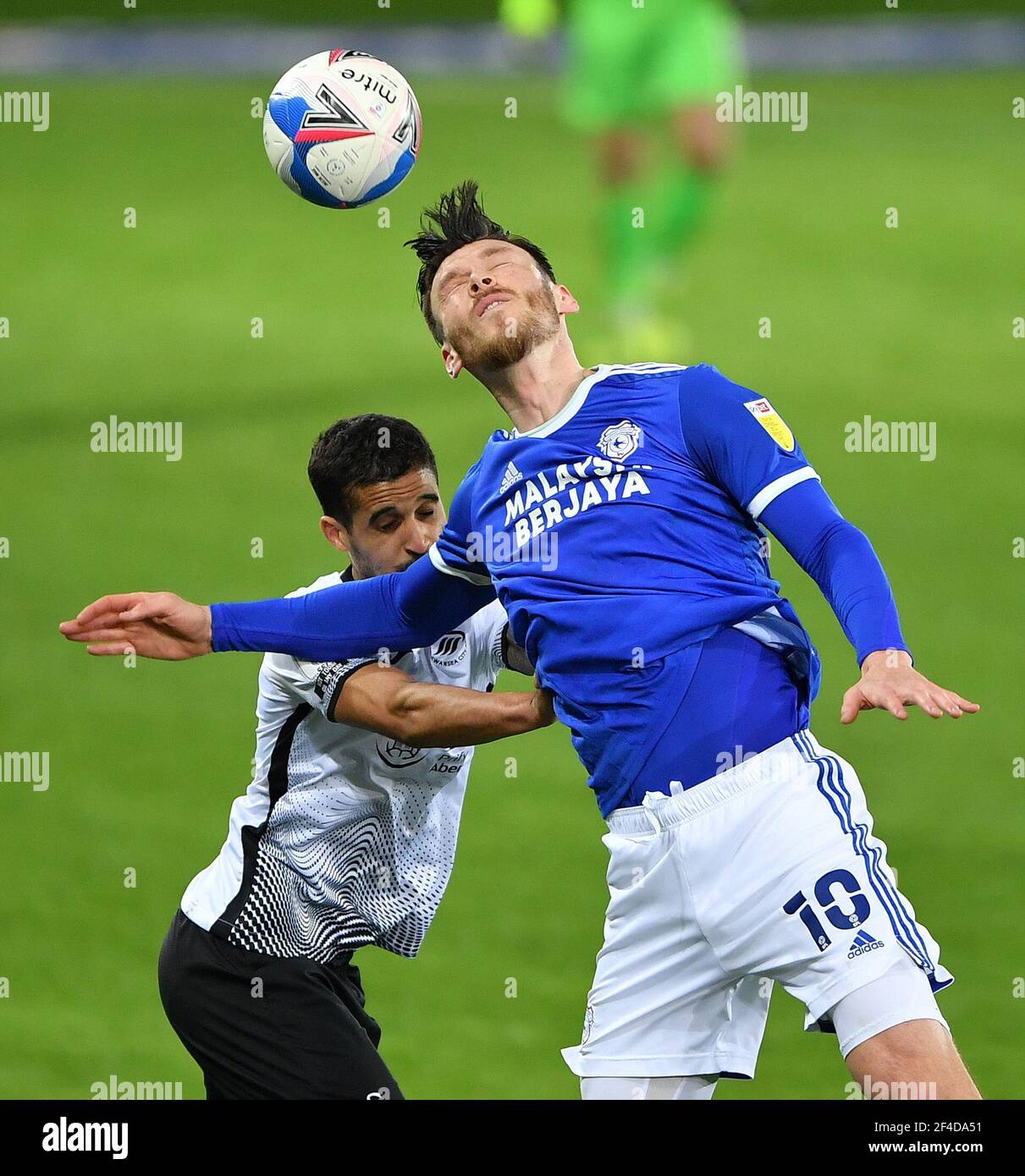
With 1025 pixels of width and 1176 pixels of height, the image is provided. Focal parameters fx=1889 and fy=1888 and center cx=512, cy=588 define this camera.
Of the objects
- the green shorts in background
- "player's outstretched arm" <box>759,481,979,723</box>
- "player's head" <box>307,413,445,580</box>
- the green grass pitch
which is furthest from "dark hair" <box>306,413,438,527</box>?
the green shorts in background

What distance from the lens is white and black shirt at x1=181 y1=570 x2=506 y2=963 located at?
4.81m

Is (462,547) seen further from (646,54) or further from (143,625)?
(646,54)

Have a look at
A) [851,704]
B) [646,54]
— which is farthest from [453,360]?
[646,54]

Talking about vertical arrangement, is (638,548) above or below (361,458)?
below

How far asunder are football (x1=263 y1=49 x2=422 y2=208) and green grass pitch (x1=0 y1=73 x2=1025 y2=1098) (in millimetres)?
3060

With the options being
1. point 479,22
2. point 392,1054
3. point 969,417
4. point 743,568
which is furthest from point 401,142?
point 479,22

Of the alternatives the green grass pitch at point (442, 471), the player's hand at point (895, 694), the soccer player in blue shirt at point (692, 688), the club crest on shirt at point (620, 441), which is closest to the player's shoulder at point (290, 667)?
the soccer player in blue shirt at point (692, 688)

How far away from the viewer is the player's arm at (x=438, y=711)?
4.48m

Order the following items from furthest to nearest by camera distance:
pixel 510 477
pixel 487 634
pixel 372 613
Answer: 1. pixel 487 634
2. pixel 372 613
3. pixel 510 477

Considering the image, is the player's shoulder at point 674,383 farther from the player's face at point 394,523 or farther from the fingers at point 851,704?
the fingers at point 851,704

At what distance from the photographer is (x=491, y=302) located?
456cm

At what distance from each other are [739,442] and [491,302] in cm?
74

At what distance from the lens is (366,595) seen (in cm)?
480

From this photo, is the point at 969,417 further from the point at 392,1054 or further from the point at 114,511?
the point at 392,1054
